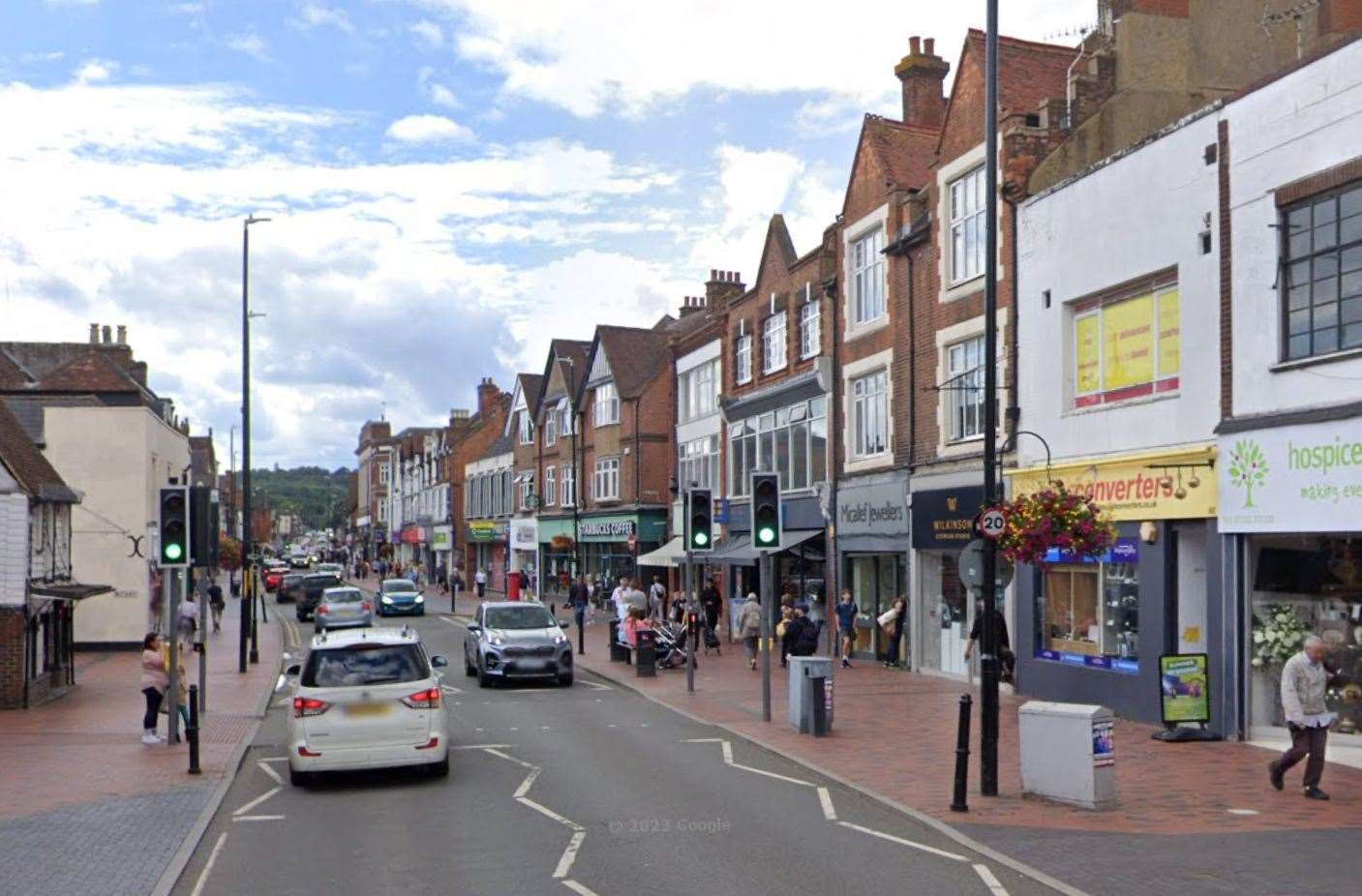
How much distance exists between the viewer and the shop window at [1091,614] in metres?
19.8

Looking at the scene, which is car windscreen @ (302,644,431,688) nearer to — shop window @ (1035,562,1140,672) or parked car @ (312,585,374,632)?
shop window @ (1035,562,1140,672)

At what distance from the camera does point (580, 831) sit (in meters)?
12.3

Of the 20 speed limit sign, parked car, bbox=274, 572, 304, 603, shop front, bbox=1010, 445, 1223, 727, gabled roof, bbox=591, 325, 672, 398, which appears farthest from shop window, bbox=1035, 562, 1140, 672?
parked car, bbox=274, 572, 304, 603

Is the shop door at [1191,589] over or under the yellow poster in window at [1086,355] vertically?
under

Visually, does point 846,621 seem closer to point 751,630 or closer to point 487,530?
point 751,630

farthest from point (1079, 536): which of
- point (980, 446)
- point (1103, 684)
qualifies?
point (980, 446)

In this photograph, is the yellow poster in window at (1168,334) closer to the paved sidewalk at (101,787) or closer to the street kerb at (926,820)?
the street kerb at (926,820)

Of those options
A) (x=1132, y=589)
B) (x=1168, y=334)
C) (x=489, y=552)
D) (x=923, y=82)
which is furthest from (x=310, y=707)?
(x=489, y=552)

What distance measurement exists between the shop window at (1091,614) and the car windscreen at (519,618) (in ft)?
31.5

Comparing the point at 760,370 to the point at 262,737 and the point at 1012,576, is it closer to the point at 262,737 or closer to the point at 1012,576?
the point at 1012,576

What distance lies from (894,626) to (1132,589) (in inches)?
345

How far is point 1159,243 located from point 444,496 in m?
72.7

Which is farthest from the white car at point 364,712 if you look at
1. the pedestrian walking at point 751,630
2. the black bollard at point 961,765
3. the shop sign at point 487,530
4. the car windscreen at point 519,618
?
the shop sign at point 487,530

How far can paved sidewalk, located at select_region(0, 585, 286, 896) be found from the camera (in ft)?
36.7
